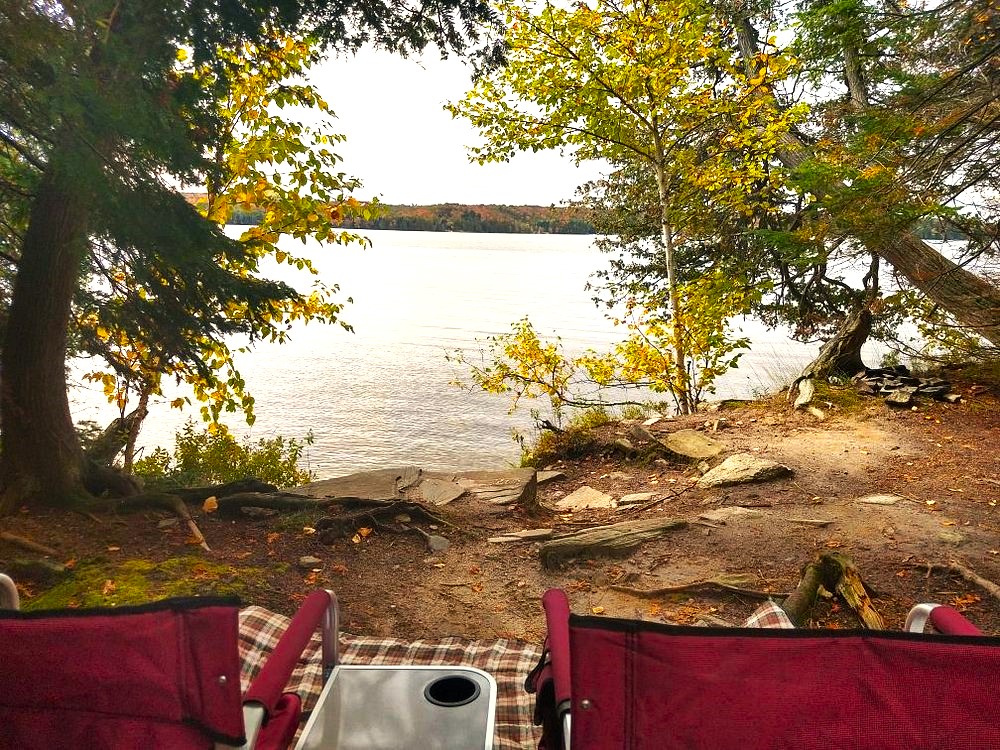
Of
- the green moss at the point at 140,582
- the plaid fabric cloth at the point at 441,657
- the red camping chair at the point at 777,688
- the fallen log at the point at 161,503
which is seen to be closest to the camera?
the red camping chair at the point at 777,688

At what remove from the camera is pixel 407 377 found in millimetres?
10930

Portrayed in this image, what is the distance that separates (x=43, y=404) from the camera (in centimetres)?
358

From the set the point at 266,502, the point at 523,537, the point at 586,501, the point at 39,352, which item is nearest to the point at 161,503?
the point at 266,502

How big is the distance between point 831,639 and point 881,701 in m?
0.11

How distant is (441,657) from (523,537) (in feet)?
4.52

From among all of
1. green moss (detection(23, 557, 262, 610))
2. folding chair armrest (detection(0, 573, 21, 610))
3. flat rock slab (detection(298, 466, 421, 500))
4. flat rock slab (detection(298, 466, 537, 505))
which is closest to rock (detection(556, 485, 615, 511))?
flat rock slab (detection(298, 466, 537, 505))

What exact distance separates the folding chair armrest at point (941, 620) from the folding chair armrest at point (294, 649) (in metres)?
1.20

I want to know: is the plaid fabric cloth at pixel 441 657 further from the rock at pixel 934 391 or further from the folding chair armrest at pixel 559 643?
the rock at pixel 934 391

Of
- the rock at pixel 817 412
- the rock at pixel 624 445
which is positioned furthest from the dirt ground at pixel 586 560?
the rock at pixel 817 412

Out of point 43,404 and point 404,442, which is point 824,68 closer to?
point 404,442

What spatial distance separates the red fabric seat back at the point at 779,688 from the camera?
3.02ft

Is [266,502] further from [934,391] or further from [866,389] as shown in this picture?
[934,391]

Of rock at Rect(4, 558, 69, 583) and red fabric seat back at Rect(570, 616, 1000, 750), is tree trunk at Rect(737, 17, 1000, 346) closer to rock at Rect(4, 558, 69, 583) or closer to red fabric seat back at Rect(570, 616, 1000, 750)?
red fabric seat back at Rect(570, 616, 1000, 750)

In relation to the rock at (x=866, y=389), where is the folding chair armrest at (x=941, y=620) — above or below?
above
